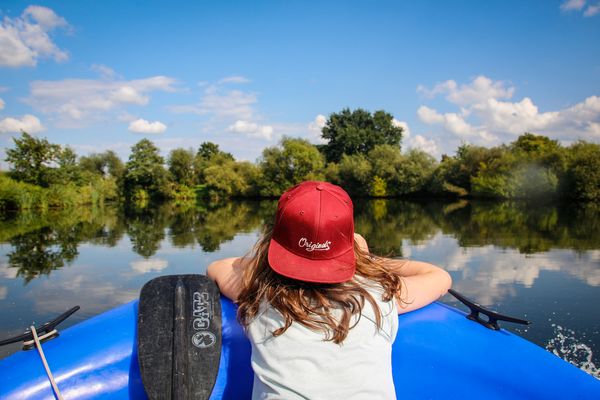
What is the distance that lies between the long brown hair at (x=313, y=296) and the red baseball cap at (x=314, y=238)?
63 mm

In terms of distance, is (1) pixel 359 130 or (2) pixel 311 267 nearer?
(2) pixel 311 267

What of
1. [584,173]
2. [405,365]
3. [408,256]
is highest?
[584,173]

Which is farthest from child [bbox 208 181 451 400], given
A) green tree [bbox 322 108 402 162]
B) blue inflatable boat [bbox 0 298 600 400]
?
green tree [bbox 322 108 402 162]

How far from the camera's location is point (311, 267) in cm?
116

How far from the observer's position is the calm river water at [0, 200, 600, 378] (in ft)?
13.7

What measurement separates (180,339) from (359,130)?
150ft

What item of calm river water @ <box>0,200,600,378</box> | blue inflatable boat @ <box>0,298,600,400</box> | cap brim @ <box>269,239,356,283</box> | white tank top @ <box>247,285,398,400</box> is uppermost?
cap brim @ <box>269,239,356,283</box>

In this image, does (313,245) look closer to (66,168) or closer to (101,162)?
(66,168)

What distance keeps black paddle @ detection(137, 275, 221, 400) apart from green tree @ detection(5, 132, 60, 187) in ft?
89.1

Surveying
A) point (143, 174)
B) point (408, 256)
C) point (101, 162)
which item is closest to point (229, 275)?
point (408, 256)

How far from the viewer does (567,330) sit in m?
3.80

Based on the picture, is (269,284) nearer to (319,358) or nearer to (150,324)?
(319,358)

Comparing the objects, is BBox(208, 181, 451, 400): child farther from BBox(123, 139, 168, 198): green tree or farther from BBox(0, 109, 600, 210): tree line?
BBox(123, 139, 168, 198): green tree

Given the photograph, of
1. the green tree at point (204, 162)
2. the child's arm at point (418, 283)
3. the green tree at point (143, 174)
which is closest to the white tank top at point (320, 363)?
the child's arm at point (418, 283)
